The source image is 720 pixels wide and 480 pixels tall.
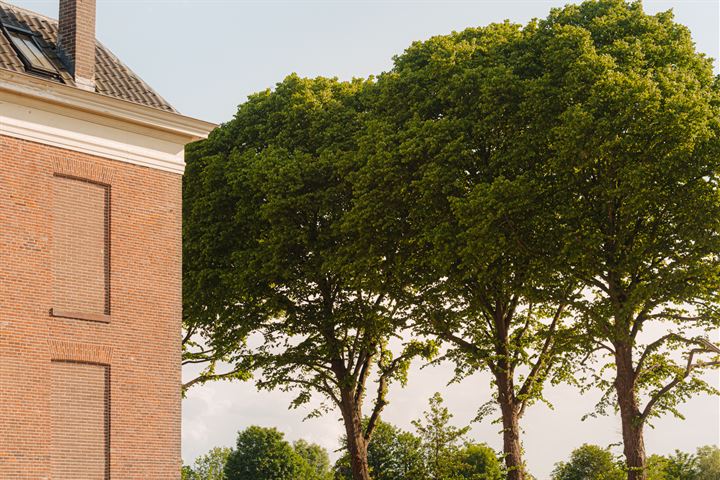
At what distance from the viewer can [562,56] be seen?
105ft

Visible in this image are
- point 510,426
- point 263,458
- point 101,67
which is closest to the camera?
point 101,67

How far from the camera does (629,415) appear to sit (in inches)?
1251

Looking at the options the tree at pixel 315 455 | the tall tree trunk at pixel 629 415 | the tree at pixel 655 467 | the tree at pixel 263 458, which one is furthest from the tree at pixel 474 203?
the tree at pixel 315 455

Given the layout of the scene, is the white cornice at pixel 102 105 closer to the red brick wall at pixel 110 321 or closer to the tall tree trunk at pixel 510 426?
the red brick wall at pixel 110 321

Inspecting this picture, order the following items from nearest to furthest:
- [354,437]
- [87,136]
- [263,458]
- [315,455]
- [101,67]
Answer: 1. [87,136]
2. [101,67]
3. [354,437]
4. [263,458]
5. [315,455]

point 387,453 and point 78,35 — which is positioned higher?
point 78,35

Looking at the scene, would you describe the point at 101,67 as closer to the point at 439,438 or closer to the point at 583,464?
the point at 439,438

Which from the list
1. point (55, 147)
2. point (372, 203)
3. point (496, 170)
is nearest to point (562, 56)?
point (496, 170)

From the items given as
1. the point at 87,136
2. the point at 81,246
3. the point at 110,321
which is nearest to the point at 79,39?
the point at 87,136

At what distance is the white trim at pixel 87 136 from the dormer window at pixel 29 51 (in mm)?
1377

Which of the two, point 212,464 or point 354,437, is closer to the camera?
point 354,437

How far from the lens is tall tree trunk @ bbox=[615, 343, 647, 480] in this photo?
104ft

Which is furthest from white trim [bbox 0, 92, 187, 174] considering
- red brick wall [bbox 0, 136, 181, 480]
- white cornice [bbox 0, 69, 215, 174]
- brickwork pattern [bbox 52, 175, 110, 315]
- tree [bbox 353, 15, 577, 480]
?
tree [bbox 353, 15, 577, 480]

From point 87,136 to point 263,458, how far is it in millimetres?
61085
